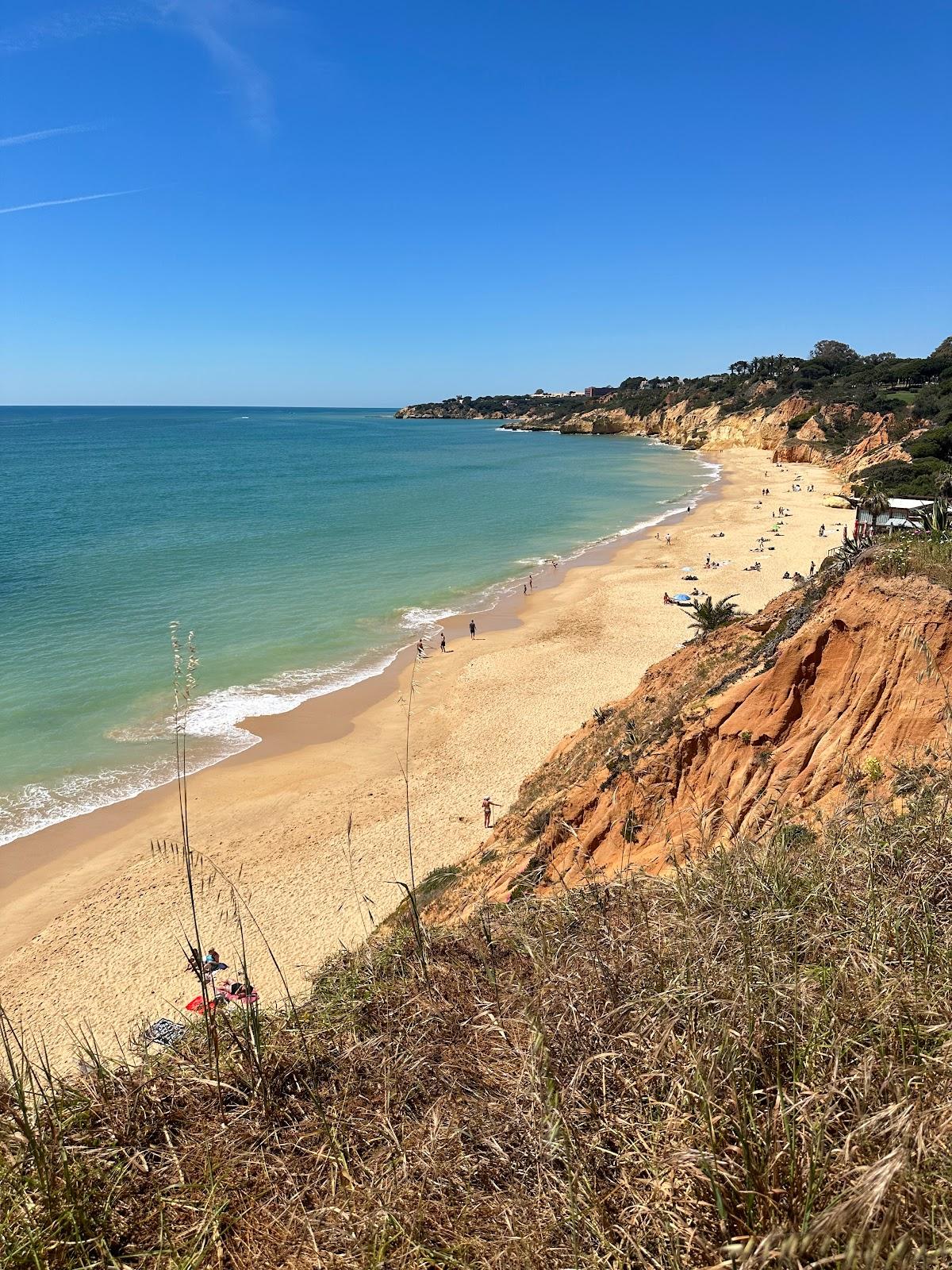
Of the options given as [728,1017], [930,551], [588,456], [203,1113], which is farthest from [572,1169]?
[588,456]

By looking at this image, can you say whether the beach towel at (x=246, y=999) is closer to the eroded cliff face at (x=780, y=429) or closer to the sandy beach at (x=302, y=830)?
the sandy beach at (x=302, y=830)

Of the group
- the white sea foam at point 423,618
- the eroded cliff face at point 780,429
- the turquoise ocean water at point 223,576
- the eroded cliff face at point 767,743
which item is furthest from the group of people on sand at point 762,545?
the eroded cliff face at point 767,743

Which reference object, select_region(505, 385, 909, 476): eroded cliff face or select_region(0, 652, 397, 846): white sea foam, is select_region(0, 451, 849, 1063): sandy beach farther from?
select_region(505, 385, 909, 476): eroded cliff face

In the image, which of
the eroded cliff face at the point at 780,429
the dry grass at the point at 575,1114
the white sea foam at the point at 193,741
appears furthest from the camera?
the eroded cliff face at the point at 780,429

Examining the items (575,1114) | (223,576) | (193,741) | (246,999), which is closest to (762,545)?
(223,576)

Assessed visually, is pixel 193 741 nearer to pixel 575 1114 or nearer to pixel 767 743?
pixel 767 743
